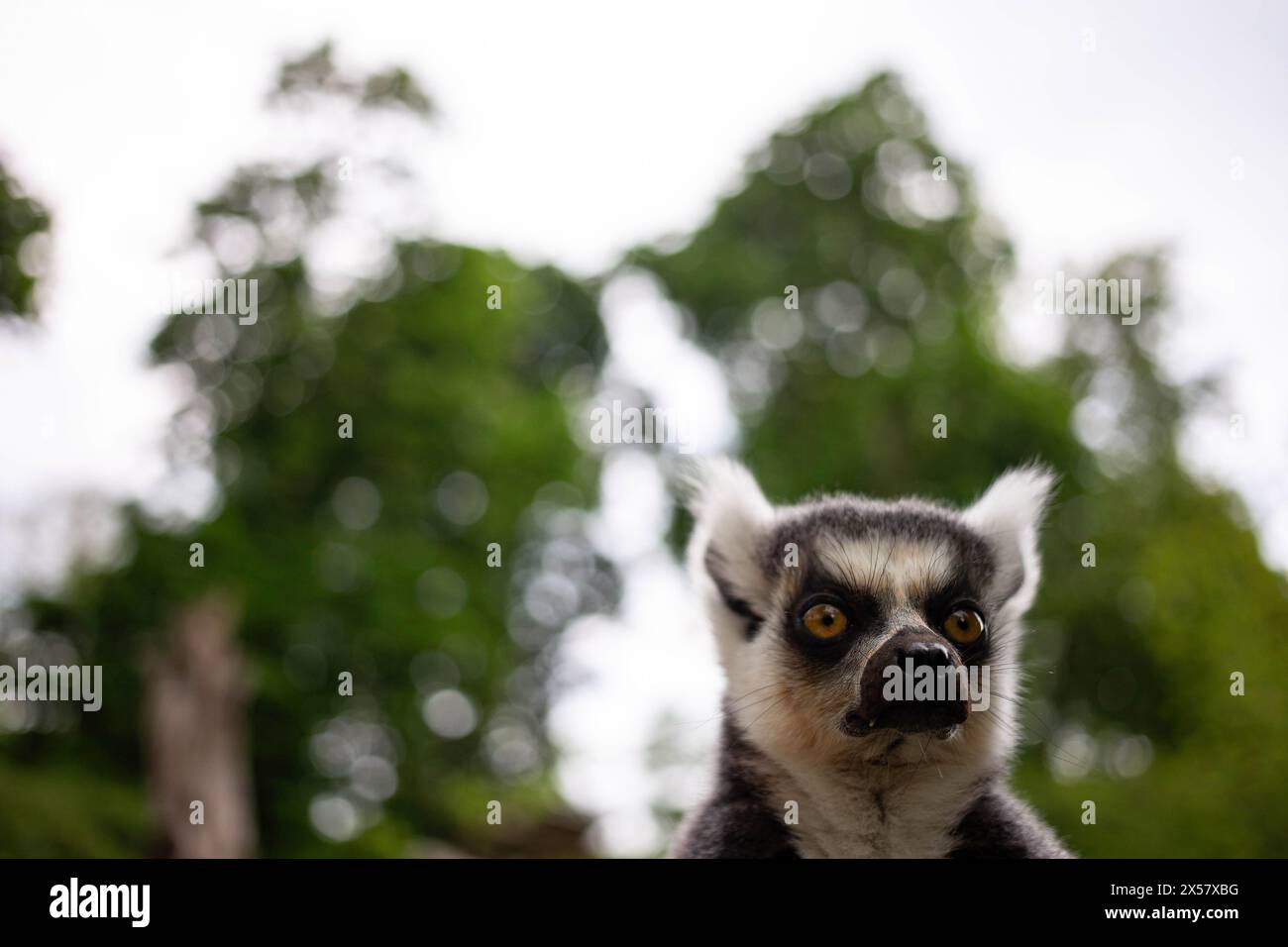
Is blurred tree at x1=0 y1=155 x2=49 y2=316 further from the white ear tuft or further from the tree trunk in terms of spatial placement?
the tree trunk

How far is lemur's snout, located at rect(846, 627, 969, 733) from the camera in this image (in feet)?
8.30

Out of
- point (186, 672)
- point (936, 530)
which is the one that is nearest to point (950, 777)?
point (936, 530)

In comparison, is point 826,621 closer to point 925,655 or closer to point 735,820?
point 925,655

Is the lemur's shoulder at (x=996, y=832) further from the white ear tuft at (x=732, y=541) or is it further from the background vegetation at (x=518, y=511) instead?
the background vegetation at (x=518, y=511)

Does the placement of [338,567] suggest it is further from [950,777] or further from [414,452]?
[950,777]

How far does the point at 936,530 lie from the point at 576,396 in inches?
422

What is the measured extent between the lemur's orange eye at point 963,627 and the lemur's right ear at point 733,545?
58 cm

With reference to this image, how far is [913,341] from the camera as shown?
10156 mm

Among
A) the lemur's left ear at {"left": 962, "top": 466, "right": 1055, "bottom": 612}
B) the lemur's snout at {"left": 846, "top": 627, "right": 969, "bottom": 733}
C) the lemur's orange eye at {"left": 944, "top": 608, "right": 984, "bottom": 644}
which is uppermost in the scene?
the lemur's left ear at {"left": 962, "top": 466, "right": 1055, "bottom": 612}

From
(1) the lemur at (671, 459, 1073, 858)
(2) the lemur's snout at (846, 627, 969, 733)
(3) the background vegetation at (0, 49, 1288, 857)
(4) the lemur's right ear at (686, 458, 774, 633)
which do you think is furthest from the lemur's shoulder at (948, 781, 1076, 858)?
(3) the background vegetation at (0, 49, 1288, 857)

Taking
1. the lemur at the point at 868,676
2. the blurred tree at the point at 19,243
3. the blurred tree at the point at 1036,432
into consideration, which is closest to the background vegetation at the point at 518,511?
the blurred tree at the point at 1036,432

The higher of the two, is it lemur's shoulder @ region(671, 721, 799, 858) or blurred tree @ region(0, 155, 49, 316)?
blurred tree @ region(0, 155, 49, 316)
